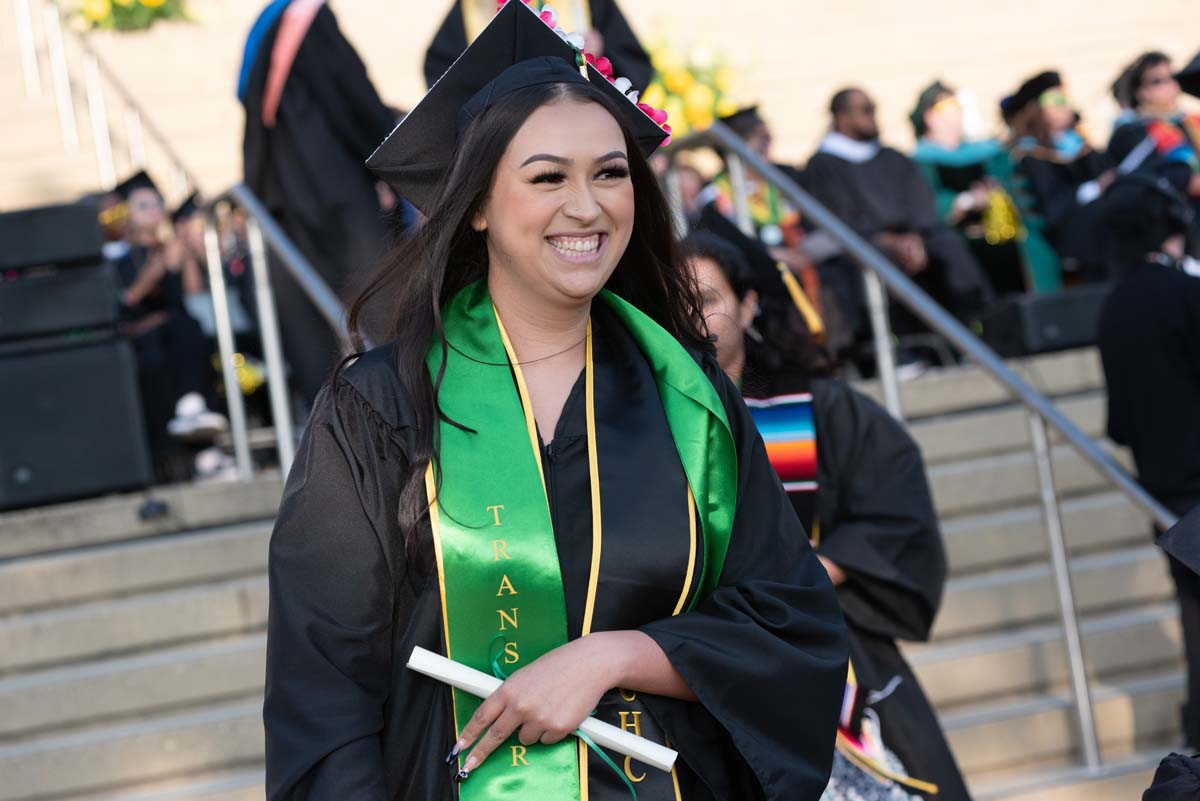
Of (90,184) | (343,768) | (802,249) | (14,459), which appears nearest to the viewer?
(343,768)

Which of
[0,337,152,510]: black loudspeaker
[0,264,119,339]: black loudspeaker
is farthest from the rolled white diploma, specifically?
[0,264,119,339]: black loudspeaker

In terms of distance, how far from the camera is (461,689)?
2260 millimetres

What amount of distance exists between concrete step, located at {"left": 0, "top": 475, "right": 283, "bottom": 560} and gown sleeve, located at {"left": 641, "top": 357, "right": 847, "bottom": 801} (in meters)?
3.67

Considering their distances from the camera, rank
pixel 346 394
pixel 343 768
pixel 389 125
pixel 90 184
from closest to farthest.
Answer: pixel 343 768 → pixel 346 394 → pixel 389 125 → pixel 90 184

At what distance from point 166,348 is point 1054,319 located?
3876 millimetres

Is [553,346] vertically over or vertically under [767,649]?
over

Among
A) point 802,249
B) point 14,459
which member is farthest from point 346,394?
point 802,249

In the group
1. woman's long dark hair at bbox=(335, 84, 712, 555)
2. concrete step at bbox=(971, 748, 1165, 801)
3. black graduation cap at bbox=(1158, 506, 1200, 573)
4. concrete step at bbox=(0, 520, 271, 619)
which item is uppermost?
woman's long dark hair at bbox=(335, 84, 712, 555)

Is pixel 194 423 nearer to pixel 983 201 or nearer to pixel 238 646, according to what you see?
pixel 238 646

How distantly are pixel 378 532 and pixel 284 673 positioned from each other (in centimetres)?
22

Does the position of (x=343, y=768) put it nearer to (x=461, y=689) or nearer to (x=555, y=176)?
(x=461, y=689)

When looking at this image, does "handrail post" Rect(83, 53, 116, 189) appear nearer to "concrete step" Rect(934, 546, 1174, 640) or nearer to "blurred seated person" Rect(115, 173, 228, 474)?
"blurred seated person" Rect(115, 173, 228, 474)

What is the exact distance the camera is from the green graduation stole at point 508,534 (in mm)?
2252

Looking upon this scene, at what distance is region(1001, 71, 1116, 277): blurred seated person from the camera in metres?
8.78
